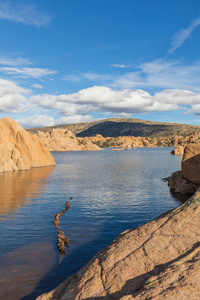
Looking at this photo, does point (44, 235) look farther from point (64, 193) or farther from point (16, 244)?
point (64, 193)

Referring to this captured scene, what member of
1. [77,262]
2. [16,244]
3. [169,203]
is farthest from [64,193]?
[77,262]

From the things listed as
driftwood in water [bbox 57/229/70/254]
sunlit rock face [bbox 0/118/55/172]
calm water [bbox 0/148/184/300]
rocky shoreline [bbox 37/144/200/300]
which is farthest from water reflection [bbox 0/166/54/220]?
rocky shoreline [bbox 37/144/200/300]

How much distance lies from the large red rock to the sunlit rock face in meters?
35.7

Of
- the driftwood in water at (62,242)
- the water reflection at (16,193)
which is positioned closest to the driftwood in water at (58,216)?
the driftwood in water at (62,242)

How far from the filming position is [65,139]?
16600 centimetres

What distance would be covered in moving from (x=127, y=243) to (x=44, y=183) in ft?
101

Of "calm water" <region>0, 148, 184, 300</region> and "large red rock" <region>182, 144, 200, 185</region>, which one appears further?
"large red rock" <region>182, 144, 200, 185</region>

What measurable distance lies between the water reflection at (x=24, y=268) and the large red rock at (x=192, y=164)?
1749 cm

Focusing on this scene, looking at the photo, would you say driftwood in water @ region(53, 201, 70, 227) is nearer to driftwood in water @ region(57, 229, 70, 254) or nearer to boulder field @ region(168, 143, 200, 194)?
driftwood in water @ region(57, 229, 70, 254)

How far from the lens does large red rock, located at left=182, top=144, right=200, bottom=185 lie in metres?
26.0

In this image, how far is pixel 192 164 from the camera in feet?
86.0

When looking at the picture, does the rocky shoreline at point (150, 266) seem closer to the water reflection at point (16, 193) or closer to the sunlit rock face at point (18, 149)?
the water reflection at point (16, 193)

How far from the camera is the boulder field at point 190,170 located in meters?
26.1

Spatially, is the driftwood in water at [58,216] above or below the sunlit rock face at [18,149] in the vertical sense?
below
